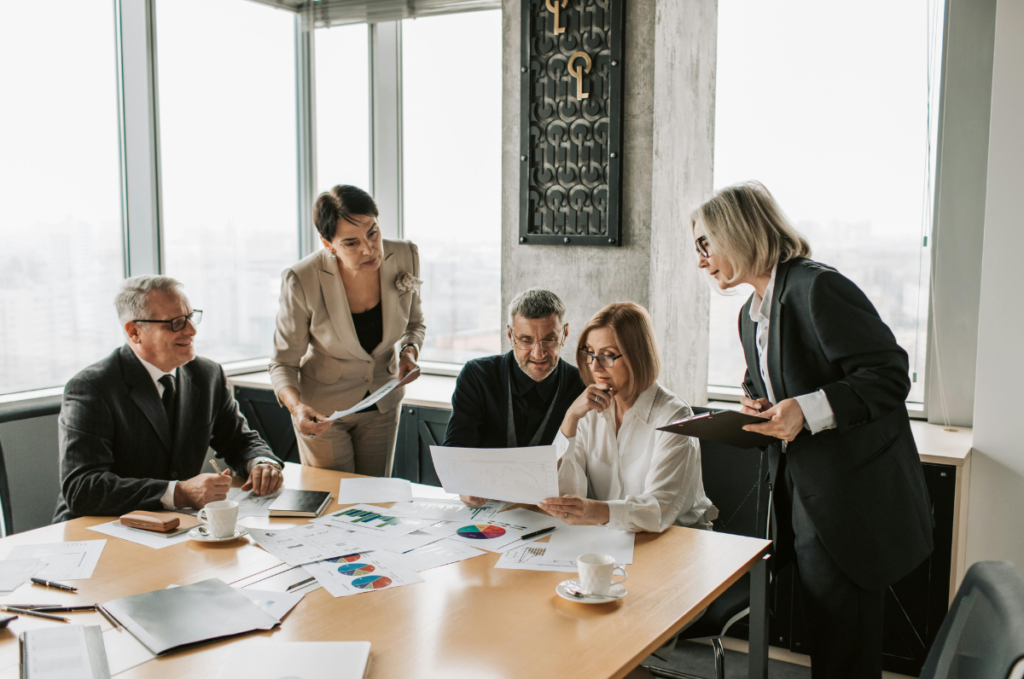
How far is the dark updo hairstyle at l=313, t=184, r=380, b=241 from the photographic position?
2.76m

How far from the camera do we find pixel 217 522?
1922mm

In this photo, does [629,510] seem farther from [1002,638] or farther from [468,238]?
[468,238]

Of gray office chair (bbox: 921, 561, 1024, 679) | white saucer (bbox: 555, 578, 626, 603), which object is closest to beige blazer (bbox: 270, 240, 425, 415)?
white saucer (bbox: 555, 578, 626, 603)

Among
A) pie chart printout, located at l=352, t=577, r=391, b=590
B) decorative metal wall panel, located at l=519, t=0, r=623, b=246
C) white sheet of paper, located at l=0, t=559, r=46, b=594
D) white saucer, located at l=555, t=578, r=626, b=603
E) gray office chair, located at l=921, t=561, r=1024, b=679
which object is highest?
decorative metal wall panel, located at l=519, t=0, r=623, b=246

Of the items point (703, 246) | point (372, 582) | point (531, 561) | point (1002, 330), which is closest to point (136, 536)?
point (372, 582)

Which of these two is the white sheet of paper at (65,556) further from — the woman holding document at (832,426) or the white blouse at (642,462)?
the woman holding document at (832,426)

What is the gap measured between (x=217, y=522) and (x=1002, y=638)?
1.60m

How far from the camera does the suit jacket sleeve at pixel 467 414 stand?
8.42 ft

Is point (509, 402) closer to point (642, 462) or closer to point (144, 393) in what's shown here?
point (642, 462)

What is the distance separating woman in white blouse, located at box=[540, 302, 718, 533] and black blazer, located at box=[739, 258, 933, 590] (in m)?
0.33

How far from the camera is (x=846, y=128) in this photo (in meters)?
3.36

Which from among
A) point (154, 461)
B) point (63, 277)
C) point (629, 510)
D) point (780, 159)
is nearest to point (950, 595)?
point (629, 510)

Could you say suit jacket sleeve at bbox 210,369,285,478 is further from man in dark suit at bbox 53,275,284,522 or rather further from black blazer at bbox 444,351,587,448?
black blazer at bbox 444,351,587,448

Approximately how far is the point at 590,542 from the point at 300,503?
0.82 m
